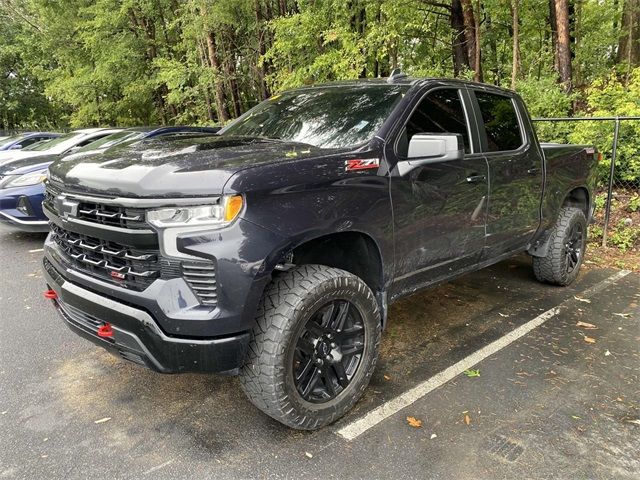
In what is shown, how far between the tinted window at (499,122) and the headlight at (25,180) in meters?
5.45

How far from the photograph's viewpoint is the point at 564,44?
8.79 meters

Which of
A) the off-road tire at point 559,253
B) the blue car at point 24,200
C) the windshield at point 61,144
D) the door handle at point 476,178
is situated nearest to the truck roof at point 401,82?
the door handle at point 476,178

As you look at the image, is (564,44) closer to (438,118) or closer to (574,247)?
(574,247)

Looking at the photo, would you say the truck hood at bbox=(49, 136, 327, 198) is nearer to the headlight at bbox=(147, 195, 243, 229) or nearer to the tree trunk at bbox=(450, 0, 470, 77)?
the headlight at bbox=(147, 195, 243, 229)

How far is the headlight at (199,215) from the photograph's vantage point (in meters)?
2.23

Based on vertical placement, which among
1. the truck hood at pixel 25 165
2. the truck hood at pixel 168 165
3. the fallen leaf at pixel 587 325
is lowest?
the fallen leaf at pixel 587 325

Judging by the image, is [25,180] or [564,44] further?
[564,44]

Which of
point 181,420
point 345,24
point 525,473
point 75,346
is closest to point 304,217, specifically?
point 181,420

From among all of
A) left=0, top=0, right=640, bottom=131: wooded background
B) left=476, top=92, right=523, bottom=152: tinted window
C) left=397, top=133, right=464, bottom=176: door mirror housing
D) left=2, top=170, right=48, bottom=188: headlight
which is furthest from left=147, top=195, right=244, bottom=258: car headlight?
left=0, top=0, right=640, bottom=131: wooded background

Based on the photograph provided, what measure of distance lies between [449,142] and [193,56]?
1371 centimetres

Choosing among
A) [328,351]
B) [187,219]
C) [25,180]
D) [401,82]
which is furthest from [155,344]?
[25,180]

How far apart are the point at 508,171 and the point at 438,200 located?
102 cm

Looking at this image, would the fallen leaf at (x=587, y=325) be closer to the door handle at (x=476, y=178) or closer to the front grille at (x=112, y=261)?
the door handle at (x=476, y=178)

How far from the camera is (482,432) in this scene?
105 inches
